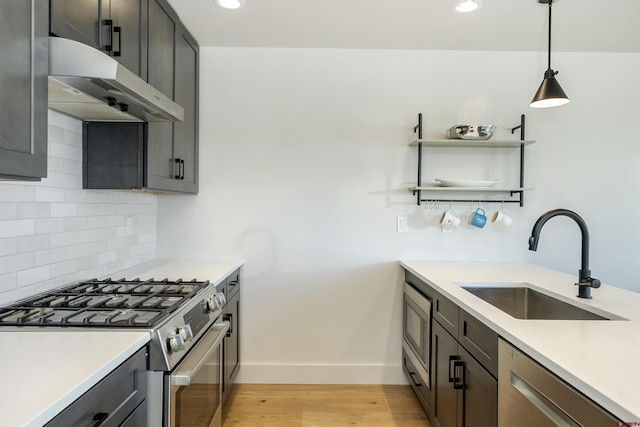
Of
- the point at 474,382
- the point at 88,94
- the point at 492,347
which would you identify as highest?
the point at 88,94

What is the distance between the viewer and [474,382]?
1500mm

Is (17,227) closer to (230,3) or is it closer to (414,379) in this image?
(230,3)

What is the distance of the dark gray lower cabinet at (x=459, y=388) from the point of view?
137cm

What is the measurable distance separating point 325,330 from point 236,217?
1.06 metres

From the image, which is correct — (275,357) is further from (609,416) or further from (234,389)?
(609,416)

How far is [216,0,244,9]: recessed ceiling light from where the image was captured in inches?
81.8

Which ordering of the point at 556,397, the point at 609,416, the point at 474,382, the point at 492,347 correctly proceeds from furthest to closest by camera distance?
the point at 474,382 → the point at 492,347 → the point at 556,397 → the point at 609,416

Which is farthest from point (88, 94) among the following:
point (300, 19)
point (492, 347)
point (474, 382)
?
point (474, 382)

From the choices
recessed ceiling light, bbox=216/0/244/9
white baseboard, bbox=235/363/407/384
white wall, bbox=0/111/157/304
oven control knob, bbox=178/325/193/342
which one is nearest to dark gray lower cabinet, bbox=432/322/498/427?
white baseboard, bbox=235/363/407/384

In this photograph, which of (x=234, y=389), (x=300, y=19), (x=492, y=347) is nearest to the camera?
(x=492, y=347)

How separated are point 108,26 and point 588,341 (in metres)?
2.06

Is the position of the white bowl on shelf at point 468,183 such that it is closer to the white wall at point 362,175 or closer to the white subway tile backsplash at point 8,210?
the white wall at point 362,175

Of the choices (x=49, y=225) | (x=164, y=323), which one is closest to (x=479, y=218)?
(x=164, y=323)

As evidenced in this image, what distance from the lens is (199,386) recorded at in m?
1.48
